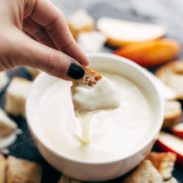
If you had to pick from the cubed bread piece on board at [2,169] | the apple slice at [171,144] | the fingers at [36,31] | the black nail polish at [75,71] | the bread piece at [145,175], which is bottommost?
the cubed bread piece on board at [2,169]

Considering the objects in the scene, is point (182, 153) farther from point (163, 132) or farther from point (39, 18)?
point (39, 18)

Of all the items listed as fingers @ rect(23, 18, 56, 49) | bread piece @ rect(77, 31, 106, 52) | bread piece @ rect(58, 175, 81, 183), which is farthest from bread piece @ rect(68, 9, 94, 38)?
bread piece @ rect(58, 175, 81, 183)

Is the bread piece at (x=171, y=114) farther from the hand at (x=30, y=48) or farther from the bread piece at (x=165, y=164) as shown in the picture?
the hand at (x=30, y=48)

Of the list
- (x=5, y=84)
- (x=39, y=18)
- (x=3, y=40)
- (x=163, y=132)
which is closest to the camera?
(x=3, y=40)

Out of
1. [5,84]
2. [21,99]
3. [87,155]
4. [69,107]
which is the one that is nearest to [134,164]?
[87,155]

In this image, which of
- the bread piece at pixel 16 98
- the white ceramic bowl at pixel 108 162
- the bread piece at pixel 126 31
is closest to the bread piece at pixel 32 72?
the bread piece at pixel 16 98

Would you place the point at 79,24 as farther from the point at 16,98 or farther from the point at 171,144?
the point at 171,144

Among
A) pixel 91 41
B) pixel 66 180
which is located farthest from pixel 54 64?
pixel 91 41
